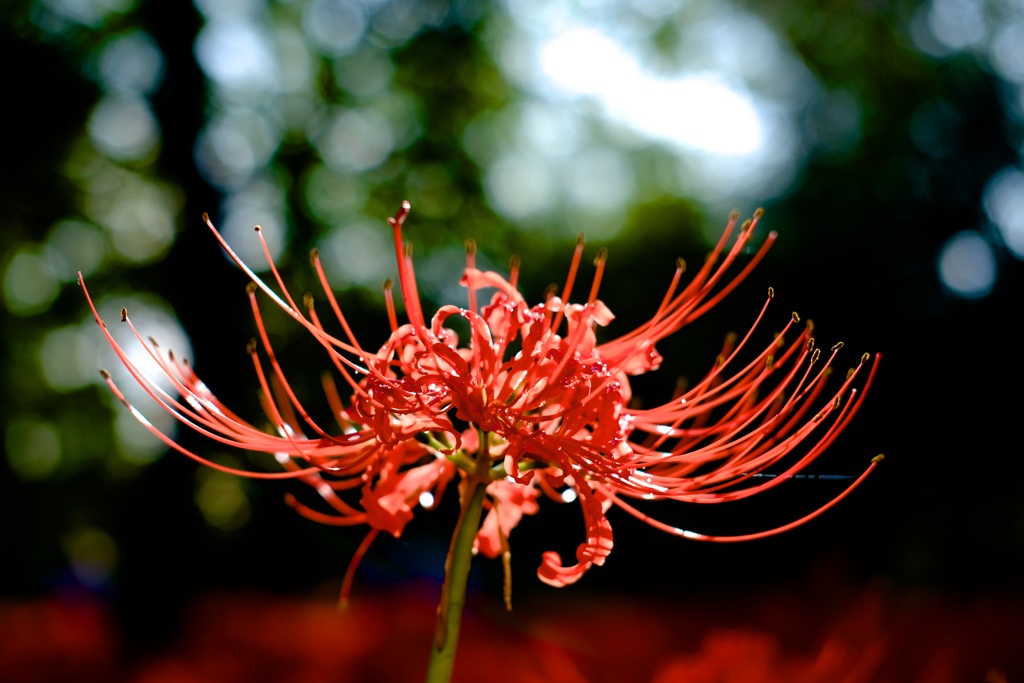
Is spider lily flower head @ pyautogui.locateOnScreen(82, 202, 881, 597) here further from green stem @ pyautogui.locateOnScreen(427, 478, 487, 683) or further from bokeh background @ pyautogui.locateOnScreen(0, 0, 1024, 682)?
bokeh background @ pyautogui.locateOnScreen(0, 0, 1024, 682)

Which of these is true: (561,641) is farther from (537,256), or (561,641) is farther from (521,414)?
(537,256)

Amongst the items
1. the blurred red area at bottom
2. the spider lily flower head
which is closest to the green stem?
the spider lily flower head

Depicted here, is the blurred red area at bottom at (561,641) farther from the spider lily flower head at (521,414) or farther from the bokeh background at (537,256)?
the spider lily flower head at (521,414)

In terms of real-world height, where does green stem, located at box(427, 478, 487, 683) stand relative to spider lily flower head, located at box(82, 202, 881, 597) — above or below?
below

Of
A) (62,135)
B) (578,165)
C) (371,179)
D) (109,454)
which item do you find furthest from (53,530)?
(578,165)

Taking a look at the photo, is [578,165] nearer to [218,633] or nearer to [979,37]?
[979,37]

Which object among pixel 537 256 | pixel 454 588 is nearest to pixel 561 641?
pixel 454 588
